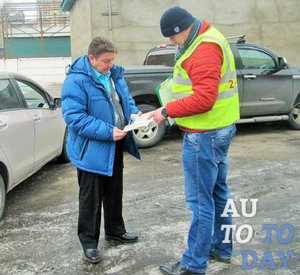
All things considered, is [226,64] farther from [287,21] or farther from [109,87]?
[287,21]

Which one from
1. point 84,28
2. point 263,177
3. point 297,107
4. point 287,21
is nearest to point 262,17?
point 287,21

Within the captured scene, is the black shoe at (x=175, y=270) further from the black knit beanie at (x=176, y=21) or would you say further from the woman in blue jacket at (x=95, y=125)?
the black knit beanie at (x=176, y=21)

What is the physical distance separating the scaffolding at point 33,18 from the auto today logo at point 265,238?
35924 mm

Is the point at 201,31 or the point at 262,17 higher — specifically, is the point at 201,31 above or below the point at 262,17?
Result: below

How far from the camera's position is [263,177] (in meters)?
5.79

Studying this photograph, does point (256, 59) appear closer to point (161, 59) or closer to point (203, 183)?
point (161, 59)

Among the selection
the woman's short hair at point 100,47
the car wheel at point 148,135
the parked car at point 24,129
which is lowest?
the car wheel at point 148,135

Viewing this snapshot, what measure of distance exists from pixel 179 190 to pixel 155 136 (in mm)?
2510

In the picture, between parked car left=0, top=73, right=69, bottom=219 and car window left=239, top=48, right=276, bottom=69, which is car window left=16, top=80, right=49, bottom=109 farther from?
car window left=239, top=48, right=276, bottom=69

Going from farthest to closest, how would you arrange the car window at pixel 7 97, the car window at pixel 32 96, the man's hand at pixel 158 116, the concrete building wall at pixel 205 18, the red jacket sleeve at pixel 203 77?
the concrete building wall at pixel 205 18 → the car window at pixel 32 96 → the car window at pixel 7 97 → the man's hand at pixel 158 116 → the red jacket sleeve at pixel 203 77

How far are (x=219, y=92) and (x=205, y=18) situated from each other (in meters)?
13.9

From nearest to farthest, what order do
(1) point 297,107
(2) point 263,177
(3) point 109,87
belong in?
(3) point 109,87 → (2) point 263,177 → (1) point 297,107

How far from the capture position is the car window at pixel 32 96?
5.34 m

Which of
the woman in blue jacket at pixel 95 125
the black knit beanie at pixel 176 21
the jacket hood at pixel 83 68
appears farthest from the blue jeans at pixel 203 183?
the jacket hood at pixel 83 68
